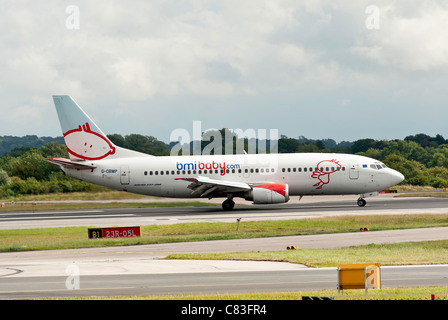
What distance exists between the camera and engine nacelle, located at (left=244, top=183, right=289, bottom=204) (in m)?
52.1

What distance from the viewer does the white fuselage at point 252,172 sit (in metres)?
53.5

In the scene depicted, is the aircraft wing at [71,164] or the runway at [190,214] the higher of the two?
the aircraft wing at [71,164]

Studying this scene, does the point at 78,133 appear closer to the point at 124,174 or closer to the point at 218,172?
the point at 124,174

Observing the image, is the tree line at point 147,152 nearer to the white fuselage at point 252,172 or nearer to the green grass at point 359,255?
the white fuselage at point 252,172

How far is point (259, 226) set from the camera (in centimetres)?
4050

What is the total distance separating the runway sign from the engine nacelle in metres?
16.4

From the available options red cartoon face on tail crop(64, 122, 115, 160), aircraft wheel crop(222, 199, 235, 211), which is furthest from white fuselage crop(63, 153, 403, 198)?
aircraft wheel crop(222, 199, 235, 211)

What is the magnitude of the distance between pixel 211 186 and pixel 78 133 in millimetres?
12793

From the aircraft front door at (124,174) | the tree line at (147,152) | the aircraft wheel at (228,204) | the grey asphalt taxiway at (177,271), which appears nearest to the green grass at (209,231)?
the grey asphalt taxiway at (177,271)

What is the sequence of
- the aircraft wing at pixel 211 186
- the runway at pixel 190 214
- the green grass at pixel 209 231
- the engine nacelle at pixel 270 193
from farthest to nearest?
the aircraft wing at pixel 211 186
the engine nacelle at pixel 270 193
the runway at pixel 190 214
the green grass at pixel 209 231

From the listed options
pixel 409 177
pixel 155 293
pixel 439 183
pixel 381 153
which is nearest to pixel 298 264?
pixel 155 293

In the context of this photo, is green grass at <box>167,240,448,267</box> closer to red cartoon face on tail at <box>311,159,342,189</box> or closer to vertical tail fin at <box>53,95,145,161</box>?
red cartoon face on tail at <box>311,159,342,189</box>

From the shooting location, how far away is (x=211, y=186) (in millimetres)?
53031

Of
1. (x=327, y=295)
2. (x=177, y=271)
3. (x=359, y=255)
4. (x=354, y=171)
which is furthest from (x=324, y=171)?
(x=327, y=295)
